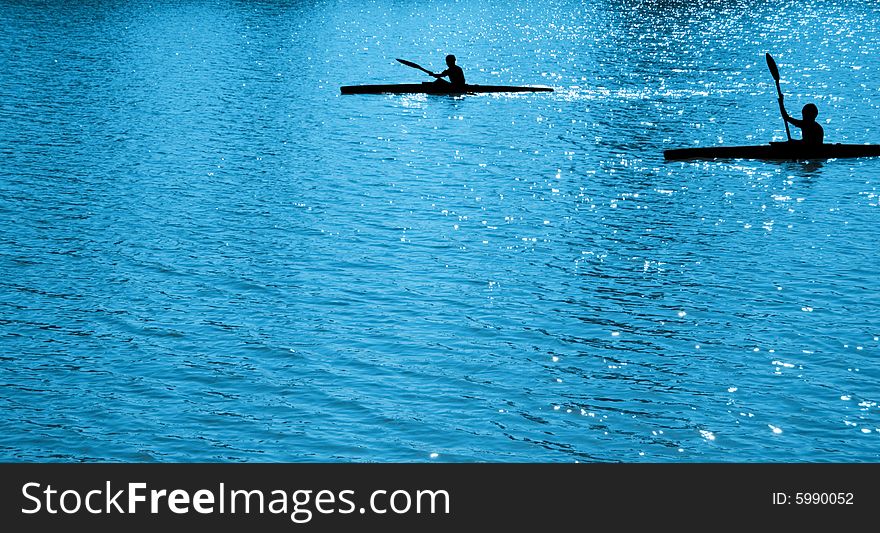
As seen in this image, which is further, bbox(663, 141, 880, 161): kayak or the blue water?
bbox(663, 141, 880, 161): kayak

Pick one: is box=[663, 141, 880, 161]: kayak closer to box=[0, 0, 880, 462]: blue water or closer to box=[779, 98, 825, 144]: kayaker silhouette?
box=[779, 98, 825, 144]: kayaker silhouette

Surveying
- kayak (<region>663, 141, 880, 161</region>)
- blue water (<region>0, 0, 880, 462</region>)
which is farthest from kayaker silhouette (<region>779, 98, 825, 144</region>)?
blue water (<region>0, 0, 880, 462</region>)

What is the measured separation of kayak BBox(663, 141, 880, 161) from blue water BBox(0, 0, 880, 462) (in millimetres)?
583

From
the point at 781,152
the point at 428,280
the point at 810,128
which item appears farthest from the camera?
the point at 781,152

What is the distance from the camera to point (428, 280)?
3002 cm

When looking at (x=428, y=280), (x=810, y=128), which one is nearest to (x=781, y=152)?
(x=810, y=128)

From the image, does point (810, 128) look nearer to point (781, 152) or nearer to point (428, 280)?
point (781, 152)

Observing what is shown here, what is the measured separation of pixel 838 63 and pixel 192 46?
49543mm

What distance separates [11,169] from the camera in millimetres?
43406

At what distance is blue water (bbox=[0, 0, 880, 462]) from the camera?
21.2 meters

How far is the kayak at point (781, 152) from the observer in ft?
142

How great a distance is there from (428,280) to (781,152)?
62.2 feet
